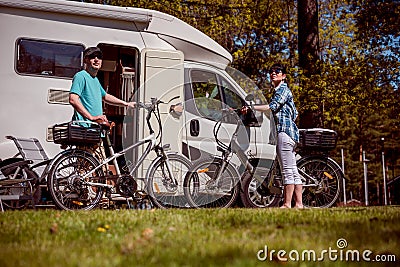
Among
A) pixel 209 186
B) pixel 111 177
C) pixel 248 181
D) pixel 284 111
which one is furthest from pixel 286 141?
pixel 111 177

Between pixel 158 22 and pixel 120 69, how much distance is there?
1.26 metres

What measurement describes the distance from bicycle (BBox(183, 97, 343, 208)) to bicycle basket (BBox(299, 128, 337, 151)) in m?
0.14

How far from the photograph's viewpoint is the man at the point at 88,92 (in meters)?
8.16

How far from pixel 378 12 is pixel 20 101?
963cm

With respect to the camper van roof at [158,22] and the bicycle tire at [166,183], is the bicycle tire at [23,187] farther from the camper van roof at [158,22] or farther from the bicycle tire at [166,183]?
the camper van roof at [158,22]

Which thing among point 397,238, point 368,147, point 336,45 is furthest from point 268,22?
point 368,147

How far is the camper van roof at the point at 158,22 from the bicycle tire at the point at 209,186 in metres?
1.91

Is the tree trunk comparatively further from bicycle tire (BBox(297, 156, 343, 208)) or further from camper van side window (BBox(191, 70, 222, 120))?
bicycle tire (BBox(297, 156, 343, 208))

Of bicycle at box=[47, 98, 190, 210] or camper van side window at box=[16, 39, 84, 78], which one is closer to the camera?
bicycle at box=[47, 98, 190, 210]

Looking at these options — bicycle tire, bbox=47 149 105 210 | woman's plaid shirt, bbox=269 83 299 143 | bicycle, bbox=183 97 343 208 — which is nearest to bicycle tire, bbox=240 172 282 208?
bicycle, bbox=183 97 343 208

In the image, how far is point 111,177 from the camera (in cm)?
831

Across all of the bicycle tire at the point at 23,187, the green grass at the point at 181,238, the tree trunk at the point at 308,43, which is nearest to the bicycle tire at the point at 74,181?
the bicycle tire at the point at 23,187

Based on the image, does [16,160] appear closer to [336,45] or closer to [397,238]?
[397,238]

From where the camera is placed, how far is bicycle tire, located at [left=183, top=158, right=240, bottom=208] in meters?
8.62
